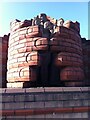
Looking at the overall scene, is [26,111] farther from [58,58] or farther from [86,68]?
[86,68]

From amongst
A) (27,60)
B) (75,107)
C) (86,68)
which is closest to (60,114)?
(75,107)

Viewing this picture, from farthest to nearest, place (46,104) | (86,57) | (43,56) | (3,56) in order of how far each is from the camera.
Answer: (86,57) → (3,56) → (43,56) → (46,104)

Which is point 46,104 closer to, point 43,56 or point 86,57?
point 43,56

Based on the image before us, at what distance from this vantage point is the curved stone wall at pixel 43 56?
14.5ft

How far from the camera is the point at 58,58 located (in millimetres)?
4453

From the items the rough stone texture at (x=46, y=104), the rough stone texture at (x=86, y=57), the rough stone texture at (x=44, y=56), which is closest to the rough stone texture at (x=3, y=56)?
the rough stone texture at (x=44, y=56)

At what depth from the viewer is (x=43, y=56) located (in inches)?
180

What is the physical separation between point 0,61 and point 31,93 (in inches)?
108

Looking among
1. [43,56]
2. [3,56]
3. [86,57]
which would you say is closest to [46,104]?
[43,56]

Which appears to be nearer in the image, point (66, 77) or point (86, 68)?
point (66, 77)

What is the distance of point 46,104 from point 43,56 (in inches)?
55.8

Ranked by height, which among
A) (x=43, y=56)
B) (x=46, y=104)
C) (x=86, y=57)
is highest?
(x=86, y=57)

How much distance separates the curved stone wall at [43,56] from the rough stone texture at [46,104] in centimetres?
94

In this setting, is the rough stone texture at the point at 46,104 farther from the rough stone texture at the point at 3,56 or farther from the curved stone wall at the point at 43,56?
the rough stone texture at the point at 3,56
